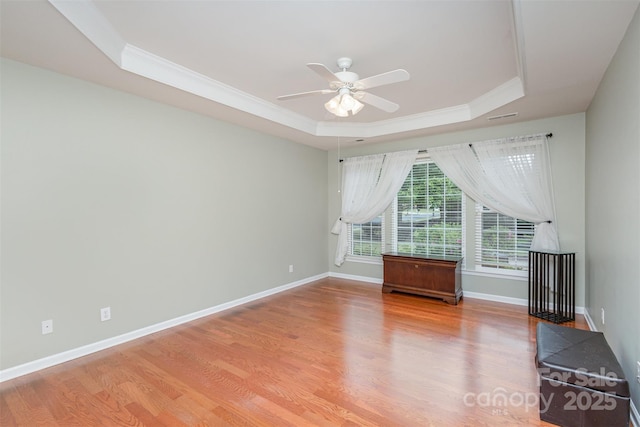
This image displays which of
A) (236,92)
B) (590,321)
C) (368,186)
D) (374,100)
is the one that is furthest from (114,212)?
(590,321)

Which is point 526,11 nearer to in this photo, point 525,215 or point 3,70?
point 525,215

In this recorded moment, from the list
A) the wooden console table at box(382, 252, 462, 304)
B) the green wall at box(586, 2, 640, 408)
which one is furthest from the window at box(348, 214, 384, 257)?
the green wall at box(586, 2, 640, 408)

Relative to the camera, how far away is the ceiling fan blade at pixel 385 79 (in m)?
2.30

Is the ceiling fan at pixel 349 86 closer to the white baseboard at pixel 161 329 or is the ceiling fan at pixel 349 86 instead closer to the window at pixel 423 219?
the window at pixel 423 219

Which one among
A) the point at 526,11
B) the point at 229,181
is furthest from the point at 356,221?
the point at 526,11

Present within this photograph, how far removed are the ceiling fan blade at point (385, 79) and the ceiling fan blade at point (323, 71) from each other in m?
0.22

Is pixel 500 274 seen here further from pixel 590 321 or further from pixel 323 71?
pixel 323 71

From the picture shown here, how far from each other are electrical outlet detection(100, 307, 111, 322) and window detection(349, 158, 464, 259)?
400 centimetres

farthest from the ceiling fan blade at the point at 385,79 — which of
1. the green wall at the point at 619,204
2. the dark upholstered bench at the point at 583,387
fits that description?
the dark upholstered bench at the point at 583,387

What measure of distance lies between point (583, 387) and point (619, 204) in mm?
1338

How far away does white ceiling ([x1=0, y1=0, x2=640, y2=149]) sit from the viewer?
6.66 ft

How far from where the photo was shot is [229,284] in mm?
4230

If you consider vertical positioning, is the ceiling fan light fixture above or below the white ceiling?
below

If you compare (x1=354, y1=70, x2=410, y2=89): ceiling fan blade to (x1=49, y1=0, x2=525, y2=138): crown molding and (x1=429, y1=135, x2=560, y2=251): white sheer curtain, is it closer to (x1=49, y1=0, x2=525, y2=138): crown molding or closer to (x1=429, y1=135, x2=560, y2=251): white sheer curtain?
(x1=49, y1=0, x2=525, y2=138): crown molding
